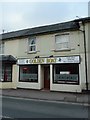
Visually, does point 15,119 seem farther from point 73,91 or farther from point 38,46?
point 38,46

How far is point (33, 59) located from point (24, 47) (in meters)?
2.06

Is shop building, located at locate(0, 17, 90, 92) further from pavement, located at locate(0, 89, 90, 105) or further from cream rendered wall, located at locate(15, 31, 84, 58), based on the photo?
pavement, located at locate(0, 89, 90, 105)

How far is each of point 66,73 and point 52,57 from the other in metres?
2.00

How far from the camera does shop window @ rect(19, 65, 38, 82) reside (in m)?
23.8

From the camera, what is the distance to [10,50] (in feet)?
86.5

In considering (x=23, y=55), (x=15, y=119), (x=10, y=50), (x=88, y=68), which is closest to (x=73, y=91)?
(x=88, y=68)

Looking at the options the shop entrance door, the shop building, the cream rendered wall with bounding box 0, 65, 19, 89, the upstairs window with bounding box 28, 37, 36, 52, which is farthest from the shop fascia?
the upstairs window with bounding box 28, 37, 36, 52

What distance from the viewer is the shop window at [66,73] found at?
20.8 m

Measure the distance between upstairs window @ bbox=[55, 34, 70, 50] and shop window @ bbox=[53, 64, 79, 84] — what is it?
1631 millimetres

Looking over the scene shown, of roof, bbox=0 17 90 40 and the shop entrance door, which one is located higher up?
roof, bbox=0 17 90 40

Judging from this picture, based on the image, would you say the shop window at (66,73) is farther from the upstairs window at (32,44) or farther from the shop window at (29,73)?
the upstairs window at (32,44)

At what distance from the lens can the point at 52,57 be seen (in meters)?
22.2

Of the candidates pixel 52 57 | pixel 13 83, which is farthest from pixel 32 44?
pixel 13 83

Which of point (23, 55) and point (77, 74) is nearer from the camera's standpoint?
point (77, 74)
